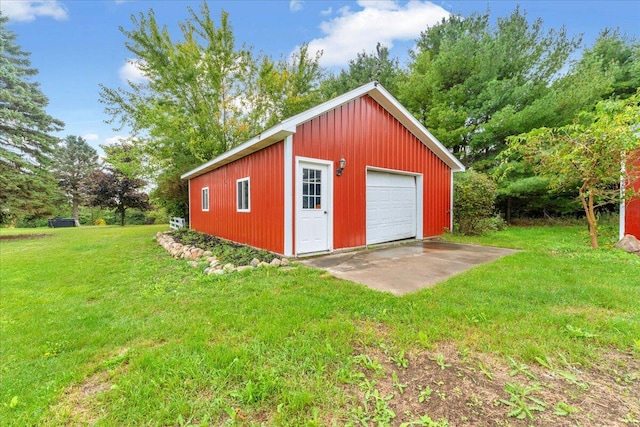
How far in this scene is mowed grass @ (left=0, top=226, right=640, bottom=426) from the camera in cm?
171

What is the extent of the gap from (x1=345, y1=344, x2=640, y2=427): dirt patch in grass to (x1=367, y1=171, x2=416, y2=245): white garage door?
5.05 m

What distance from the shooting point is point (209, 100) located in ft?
46.1

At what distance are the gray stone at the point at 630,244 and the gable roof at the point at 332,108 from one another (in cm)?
435

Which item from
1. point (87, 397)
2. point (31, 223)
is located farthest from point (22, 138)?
point (87, 397)

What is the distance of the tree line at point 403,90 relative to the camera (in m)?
10.6

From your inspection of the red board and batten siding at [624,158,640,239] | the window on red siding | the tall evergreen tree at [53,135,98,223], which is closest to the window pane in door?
the window on red siding

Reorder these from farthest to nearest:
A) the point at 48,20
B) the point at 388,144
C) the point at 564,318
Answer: the point at 48,20, the point at 388,144, the point at 564,318

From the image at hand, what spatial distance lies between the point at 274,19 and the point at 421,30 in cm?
868

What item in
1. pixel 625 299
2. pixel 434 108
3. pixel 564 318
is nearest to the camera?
pixel 564 318

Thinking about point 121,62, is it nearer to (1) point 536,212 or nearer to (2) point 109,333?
(2) point 109,333

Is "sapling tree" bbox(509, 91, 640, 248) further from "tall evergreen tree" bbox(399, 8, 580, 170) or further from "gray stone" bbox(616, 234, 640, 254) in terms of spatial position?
"tall evergreen tree" bbox(399, 8, 580, 170)

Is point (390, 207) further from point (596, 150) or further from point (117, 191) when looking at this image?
point (117, 191)

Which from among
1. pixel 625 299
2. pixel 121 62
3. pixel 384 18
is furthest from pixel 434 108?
pixel 121 62

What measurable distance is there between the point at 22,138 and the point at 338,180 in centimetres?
1535
